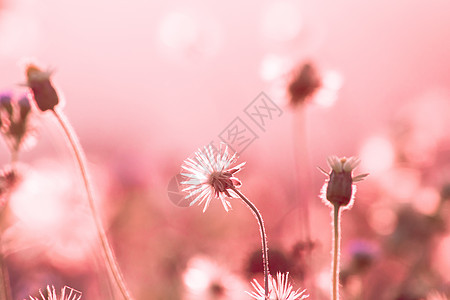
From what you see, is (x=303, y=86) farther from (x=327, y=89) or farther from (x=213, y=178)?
(x=213, y=178)

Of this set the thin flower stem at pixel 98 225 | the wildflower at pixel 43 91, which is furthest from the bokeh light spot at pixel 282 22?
the thin flower stem at pixel 98 225

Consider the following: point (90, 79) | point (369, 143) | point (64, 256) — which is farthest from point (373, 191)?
point (90, 79)

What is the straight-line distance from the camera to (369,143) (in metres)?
2.86

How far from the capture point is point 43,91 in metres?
1.15

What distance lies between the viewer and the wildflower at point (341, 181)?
0.93m

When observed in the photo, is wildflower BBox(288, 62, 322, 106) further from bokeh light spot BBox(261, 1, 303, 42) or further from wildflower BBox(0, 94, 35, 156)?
bokeh light spot BBox(261, 1, 303, 42)

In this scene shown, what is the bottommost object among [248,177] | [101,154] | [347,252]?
[347,252]

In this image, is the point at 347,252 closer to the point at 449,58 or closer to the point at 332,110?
the point at 332,110

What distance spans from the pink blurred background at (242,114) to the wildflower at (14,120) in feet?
0.15

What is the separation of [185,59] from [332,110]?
0.87m

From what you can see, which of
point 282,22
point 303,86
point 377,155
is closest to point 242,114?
point 303,86

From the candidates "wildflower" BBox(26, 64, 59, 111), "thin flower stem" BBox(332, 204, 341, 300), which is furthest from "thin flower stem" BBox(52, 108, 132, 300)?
"thin flower stem" BBox(332, 204, 341, 300)

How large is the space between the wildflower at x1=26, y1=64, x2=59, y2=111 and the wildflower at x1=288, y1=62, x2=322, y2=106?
3.31 ft

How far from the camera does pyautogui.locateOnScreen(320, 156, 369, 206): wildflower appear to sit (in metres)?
0.93
